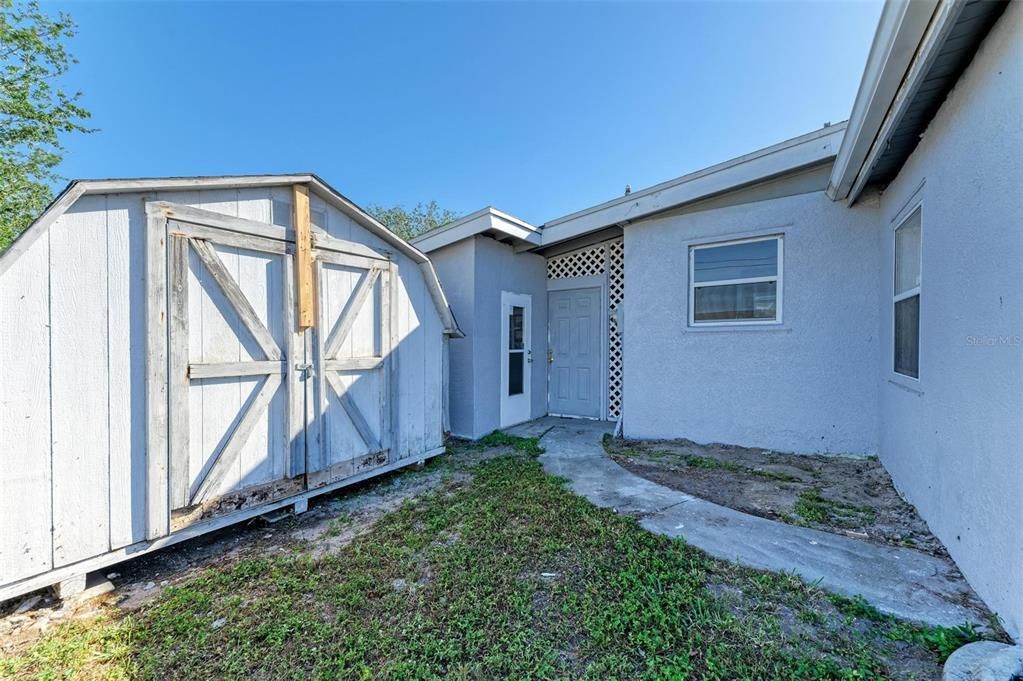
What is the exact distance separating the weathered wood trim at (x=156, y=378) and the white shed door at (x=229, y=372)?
1.7 inches

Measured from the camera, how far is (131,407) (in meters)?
2.63

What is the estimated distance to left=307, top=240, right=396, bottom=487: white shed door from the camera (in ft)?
12.4

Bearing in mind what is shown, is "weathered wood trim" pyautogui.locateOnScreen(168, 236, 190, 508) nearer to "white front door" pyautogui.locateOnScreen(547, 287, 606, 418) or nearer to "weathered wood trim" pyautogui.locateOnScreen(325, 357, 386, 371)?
"weathered wood trim" pyautogui.locateOnScreen(325, 357, 386, 371)

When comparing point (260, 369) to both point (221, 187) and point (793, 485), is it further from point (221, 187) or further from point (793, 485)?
point (793, 485)

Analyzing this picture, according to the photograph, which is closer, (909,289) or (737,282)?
(909,289)

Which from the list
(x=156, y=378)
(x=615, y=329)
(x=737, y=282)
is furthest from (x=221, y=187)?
(x=615, y=329)

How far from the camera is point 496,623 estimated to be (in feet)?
7.06

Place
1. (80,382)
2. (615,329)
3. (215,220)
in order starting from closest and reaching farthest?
(80,382) → (215,220) → (615,329)

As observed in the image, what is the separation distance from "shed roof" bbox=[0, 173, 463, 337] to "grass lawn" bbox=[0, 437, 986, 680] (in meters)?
2.13

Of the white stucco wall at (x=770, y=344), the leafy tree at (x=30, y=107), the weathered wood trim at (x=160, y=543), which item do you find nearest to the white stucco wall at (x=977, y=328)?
the white stucco wall at (x=770, y=344)

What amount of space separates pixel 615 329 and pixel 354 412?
15.3 ft

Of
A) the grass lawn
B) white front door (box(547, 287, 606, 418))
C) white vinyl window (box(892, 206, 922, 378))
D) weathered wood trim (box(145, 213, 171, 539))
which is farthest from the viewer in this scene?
white front door (box(547, 287, 606, 418))

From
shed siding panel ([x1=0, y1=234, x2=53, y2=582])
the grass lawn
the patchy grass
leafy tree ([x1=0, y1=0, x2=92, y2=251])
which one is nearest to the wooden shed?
shed siding panel ([x1=0, y1=234, x2=53, y2=582])

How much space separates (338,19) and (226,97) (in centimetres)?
509
